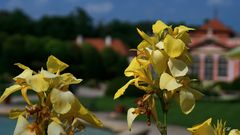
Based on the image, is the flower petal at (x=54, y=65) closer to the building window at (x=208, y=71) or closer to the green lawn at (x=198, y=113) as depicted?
the green lawn at (x=198, y=113)

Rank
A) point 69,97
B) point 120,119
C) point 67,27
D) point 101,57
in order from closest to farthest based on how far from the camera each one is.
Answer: point 69,97 → point 120,119 → point 101,57 → point 67,27

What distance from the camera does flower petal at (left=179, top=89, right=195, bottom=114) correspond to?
0.76m

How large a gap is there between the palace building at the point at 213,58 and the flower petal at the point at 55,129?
30.9 m

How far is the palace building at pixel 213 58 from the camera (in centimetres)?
3186

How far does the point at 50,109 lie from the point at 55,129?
5 centimetres

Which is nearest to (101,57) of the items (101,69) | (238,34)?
(101,69)

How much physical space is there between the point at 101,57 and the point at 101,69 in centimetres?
106

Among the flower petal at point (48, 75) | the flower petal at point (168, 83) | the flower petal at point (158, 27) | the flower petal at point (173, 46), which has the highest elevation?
the flower petal at point (158, 27)

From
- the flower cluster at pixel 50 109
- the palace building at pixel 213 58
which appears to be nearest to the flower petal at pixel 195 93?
the flower cluster at pixel 50 109

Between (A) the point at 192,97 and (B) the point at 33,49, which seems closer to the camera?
(A) the point at 192,97

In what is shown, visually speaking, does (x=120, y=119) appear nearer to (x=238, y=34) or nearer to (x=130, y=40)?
(x=238, y=34)

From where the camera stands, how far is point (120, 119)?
39.1 ft

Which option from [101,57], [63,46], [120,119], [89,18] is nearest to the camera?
[120,119]

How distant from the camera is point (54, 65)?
31.1 inches
